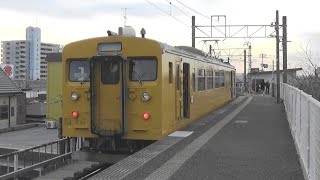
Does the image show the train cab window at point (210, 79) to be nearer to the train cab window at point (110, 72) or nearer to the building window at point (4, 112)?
the train cab window at point (110, 72)

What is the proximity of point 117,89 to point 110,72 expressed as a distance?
0.44 m

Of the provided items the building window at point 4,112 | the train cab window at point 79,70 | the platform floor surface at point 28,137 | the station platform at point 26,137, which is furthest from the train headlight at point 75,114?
the building window at point 4,112

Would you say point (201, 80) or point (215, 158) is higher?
point (201, 80)

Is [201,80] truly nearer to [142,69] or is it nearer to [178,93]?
[178,93]

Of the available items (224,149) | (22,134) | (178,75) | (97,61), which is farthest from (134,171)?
(22,134)

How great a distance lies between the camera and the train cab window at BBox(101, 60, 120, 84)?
1002cm

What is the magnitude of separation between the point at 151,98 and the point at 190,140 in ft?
4.18

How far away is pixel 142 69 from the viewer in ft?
32.9

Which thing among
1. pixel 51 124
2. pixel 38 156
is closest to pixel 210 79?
pixel 38 156

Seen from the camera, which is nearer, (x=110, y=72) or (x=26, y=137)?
(x=110, y=72)

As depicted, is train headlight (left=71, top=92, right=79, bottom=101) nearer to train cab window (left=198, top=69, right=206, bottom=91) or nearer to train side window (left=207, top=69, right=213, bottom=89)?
train cab window (left=198, top=69, right=206, bottom=91)

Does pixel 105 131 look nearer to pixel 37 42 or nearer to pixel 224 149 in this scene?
pixel 224 149

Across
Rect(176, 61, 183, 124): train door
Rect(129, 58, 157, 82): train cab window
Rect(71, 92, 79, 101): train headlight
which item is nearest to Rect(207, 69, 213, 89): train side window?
Rect(176, 61, 183, 124): train door

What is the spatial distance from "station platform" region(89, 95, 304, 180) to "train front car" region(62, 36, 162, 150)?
2.67ft
